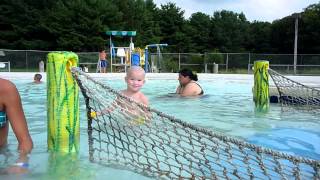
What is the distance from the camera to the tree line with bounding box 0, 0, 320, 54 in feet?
145

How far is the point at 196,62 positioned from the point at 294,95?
20.6m

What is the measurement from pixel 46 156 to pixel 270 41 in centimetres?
5366

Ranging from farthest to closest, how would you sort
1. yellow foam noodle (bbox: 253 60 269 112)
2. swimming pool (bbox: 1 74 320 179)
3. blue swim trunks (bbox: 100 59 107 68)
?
blue swim trunks (bbox: 100 59 107 68) < yellow foam noodle (bbox: 253 60 269 112) < swimming pool (bbox: 1 74 320 179)

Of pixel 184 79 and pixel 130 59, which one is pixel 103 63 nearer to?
pixel 130 59

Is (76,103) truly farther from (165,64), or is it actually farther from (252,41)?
(252,41)

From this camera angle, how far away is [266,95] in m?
8.47

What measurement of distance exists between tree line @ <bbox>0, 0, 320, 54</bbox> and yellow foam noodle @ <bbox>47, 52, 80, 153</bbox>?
4008 centimetres

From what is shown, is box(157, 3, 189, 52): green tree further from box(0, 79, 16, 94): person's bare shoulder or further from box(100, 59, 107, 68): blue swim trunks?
box(0, 79, 16, 94): person's bare shoulder

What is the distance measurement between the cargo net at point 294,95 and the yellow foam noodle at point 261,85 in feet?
0.45

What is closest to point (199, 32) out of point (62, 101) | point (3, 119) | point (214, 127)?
point (214, 127)

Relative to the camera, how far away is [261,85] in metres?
8.39

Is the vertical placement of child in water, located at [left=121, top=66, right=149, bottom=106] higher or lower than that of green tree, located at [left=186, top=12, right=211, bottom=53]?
lower

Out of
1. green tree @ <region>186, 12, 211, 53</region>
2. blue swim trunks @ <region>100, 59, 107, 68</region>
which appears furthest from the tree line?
blue swim trunks @ <region>100, 59, 107, 68</region>

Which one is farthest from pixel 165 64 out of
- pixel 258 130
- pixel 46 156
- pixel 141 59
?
pixel 46 156
